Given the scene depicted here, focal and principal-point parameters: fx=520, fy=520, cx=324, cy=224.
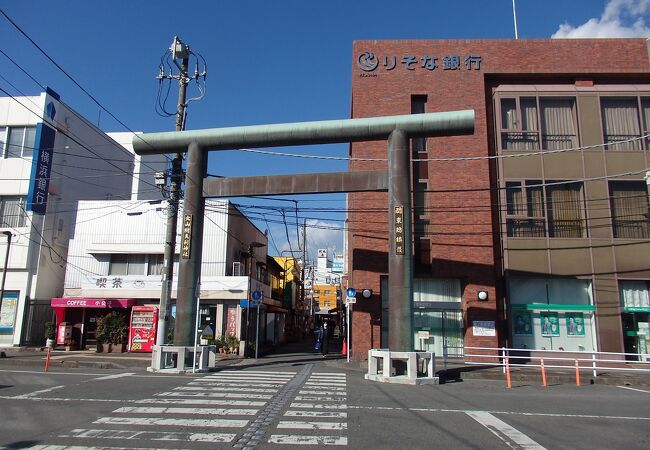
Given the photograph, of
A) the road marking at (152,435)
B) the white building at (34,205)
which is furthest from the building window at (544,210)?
the white building at (34,205)

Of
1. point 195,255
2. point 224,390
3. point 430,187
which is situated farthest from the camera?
point 430,187

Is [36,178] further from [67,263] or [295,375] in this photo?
[295,375]

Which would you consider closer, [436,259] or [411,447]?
[411,447]

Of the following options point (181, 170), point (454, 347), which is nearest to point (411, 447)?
point (181, 170)

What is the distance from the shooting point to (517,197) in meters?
23.2

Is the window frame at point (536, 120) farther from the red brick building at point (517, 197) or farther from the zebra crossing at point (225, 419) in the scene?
the zebra crossing at point (225, 419)

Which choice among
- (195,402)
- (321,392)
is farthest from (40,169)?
(321,392)

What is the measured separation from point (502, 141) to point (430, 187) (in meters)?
3.91

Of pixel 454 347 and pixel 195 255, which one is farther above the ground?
pixel 195 255

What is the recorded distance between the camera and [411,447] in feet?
23.5

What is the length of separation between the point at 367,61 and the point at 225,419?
19968mm

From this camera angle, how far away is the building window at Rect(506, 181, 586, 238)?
898 inches

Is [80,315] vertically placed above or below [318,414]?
above

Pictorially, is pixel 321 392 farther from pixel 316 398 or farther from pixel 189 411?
pixel 189 411
